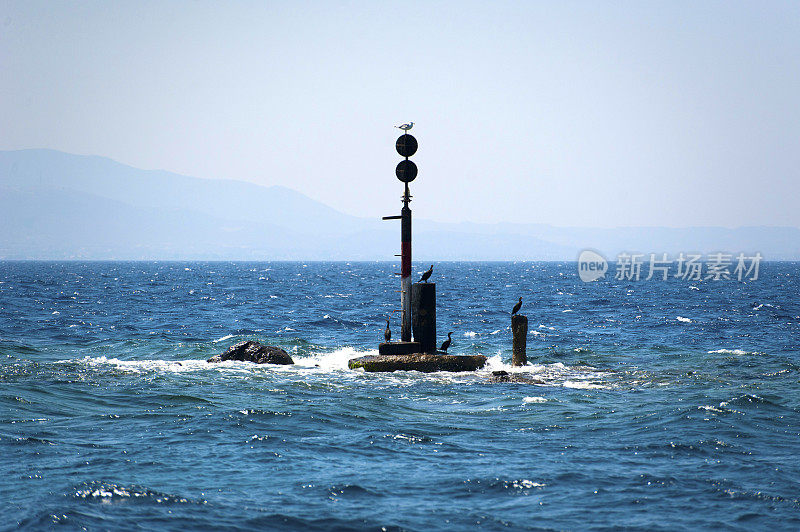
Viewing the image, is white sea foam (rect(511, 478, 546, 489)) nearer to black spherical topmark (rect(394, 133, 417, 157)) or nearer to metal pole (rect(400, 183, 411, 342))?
metal pole (rect(400, 183, 411, 342))

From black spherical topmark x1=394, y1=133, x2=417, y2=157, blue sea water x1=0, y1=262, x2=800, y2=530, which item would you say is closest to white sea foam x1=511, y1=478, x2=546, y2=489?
blue sea water x1=0, y1=262, x2=800, y2=530

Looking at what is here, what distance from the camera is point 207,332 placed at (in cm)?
3734

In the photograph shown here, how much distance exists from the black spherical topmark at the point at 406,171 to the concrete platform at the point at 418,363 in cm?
610

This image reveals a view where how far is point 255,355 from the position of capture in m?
25.3

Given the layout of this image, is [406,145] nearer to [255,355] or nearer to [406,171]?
[406,171]

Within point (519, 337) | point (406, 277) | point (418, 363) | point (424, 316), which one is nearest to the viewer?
point (418, 363)

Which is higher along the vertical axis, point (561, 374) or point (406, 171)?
point (406, 171)

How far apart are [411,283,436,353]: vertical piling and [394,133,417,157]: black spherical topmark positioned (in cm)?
484

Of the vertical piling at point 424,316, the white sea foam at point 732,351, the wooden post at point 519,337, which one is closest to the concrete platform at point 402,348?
the vertical piling at point 424,316

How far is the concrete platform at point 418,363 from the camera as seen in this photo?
23188 millimetres

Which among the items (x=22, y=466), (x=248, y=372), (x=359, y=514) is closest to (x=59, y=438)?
(x=22, y=466)

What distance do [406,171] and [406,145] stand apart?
1.09 meters

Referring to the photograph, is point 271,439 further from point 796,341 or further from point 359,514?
point 796,341

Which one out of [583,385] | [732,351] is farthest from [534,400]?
[732,351]
